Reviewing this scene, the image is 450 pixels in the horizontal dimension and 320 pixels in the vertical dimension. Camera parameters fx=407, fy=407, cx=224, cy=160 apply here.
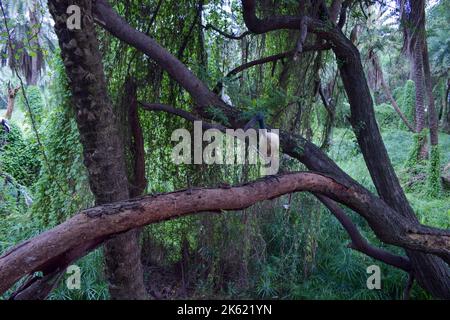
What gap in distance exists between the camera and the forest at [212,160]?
2.02 metres

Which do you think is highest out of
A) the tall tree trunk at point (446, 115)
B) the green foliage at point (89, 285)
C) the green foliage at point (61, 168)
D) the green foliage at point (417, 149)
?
the tall tree trunk at point (446, 115)

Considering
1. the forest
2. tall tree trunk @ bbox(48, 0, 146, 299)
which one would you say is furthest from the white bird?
tall tree trunk @ bbox(48, 0, 146, 299)

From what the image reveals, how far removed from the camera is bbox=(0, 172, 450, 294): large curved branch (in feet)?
4.53

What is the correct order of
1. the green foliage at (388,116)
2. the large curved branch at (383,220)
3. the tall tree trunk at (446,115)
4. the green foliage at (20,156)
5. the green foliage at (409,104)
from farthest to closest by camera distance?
the green foliage at (388,116) < the green foliage at (409,104) < the tall tree trunk at (446,115) < the green foliage at (20,156) < the large curved branch at (383,220)

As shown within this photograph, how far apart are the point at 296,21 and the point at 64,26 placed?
164 cm

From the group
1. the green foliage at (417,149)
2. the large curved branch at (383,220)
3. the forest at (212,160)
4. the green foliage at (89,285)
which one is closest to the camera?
the forest at (212,160)

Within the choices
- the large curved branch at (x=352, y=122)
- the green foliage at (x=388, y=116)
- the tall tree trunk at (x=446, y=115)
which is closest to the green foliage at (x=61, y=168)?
the large curved branch at (x=352, y=122)

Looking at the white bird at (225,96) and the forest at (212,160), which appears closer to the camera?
the forest at (212,160)

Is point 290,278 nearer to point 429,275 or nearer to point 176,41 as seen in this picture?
point 429,275

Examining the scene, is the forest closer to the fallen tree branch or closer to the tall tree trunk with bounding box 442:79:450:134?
the fallen tree branch

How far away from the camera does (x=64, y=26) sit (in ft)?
6.56

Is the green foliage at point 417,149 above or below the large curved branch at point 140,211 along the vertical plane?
above

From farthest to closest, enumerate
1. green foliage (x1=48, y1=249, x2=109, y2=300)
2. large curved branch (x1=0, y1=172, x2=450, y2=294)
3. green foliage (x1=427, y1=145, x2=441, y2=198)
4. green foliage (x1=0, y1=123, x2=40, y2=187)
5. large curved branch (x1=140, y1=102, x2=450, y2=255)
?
1. green foliage (x1=427, y1=145, x2=441, y2=198)
2. green foliage (x1=0, y1=123, x2=40, y2=187)
3. green foliage (x1=48, y1=249, x2=109, y2=300)
4. large curved branch (x1=140, y1=102, x2=450, y2=255)
5. large curved branch (x1=0, y1=172, x2=450, y2=294)

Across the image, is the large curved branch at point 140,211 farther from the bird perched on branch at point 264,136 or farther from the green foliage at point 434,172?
the green foliage at point 434,172
